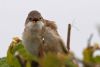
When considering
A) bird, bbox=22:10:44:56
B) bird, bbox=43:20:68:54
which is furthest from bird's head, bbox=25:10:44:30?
bird, bbox=43:20:68:54

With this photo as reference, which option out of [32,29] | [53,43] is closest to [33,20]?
[32,29]

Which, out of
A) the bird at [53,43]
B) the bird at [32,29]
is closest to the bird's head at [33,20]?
the bird at [32,29]

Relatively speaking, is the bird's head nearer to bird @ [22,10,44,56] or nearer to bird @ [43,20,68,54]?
bird @ [22,10,44,56]

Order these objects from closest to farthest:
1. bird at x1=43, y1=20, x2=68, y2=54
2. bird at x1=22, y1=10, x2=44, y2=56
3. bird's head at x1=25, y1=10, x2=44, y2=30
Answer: bird at x1=43, y1=20, x2=68, y2=54 < bird at x1=22, y1=10, x2=44, y2=56 < bird's head at x1=25, y1=10, x2=44, y2=30

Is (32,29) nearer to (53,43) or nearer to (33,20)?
(33,20)

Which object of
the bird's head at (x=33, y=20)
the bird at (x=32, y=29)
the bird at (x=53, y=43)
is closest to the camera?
the bird at (x=53, y=43)

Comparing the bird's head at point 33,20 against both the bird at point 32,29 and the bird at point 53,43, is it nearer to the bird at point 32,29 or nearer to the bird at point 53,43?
the bird at point 32,29

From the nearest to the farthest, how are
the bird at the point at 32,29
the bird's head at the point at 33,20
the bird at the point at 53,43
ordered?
the bird at the point at 53,43 → the bird at the point at 32,29 → the bird's head at the point at 33,20

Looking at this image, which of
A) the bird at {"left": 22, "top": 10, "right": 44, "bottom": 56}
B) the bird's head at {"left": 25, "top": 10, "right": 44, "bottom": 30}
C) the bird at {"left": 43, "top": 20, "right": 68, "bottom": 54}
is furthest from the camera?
the bird's head at {"left": 25, "top": 10, "right": 44, "bottom": 30}

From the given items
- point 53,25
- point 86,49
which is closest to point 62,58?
point 86,49

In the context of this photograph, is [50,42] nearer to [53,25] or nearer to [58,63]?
[53,25]

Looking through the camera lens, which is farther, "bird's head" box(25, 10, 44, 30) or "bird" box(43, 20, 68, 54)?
"bird's head" box(25, 10, 44, 30)

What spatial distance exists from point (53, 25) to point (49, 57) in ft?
5.40

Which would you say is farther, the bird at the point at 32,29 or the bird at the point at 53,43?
the bird at the point at 32,29
